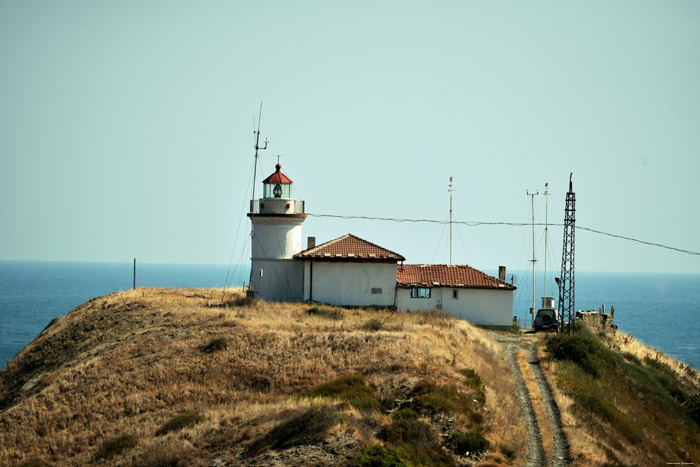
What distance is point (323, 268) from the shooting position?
47.2 metres

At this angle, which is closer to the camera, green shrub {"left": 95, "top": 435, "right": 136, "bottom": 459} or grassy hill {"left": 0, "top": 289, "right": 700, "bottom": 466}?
grassy hill {"left": 0, "top": 289, "right": 700, "bottom": 466}

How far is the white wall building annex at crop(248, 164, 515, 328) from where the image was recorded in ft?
155

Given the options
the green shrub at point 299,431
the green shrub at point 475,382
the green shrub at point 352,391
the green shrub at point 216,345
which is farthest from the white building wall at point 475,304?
the green shrub at point 299,431

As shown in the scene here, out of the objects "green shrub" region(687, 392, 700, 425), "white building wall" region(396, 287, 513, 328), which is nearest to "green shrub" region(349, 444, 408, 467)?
"white building wall" region(396, 287, 513, 328)

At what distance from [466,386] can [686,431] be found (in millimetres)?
16416

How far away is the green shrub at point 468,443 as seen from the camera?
24.4 meters

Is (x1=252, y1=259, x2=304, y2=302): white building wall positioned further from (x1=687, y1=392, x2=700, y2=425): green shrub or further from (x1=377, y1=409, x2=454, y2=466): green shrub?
(x1=687, y1=392, x2=700, y2=425): green shrub

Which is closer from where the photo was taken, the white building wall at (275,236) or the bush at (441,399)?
the bush at (441,399)

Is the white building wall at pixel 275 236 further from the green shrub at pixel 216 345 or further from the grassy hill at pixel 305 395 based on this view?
the green shrub at pixel 216 345

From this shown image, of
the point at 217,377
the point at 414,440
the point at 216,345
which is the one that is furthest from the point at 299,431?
the point at 216,345

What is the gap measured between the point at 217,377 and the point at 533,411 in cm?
1291

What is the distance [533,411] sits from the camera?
3052cm

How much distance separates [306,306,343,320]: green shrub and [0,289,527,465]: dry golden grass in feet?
1.52

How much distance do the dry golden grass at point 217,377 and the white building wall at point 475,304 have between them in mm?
4024
